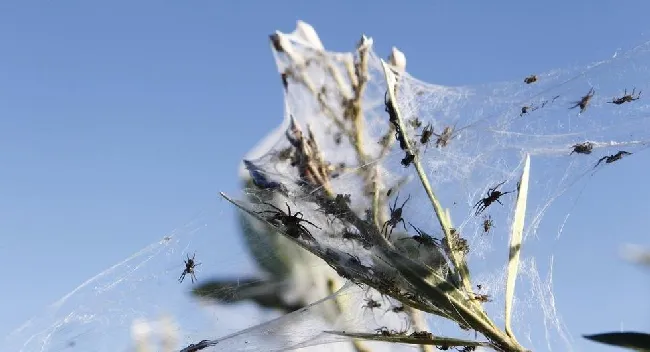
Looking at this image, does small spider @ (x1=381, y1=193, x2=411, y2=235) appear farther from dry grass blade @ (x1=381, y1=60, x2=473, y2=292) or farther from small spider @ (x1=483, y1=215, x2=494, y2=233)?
small spider @ (x1=483, y1=215, x2=494, y2=233)

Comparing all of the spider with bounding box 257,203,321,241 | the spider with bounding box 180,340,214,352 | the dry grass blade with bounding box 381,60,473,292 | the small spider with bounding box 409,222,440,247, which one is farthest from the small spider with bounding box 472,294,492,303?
the spider with bounding box 180,340,214,352

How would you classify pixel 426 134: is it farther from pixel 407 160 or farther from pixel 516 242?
pixel 516 242

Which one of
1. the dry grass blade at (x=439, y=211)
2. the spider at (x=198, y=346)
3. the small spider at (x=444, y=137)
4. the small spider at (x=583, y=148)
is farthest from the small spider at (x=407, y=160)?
the spider at (x=198, y=346)

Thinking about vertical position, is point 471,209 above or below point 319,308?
above

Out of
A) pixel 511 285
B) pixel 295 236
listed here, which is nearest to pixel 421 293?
pixel 511 285

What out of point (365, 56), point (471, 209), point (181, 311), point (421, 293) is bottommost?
point (421, 293)

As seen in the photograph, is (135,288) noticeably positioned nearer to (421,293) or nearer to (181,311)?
(181,311)
